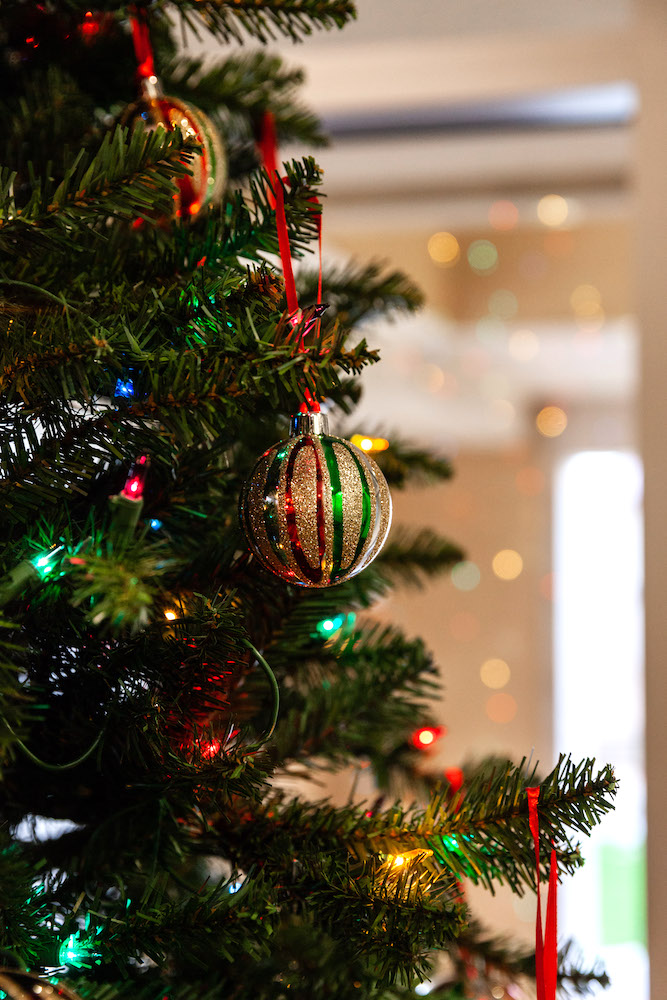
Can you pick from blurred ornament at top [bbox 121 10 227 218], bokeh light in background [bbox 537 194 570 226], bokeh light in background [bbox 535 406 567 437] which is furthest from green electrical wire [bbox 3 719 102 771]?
bokeh light in background [bbox 535 406 567 437]

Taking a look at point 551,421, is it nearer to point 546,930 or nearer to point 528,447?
point 528,447

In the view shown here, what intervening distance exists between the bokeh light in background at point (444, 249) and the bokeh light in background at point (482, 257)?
44 mm

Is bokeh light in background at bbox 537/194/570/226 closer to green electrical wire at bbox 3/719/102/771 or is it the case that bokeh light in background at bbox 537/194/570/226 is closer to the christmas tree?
the christmas tree

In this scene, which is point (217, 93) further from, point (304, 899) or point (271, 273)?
point (304, 899)

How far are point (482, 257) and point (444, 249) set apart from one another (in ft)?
0.40

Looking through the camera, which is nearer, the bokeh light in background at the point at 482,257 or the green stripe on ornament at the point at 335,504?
the green stripe on ornament at the point at 335,504

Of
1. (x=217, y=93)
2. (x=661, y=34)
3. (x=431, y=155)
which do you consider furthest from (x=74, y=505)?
(x=431, y=155)

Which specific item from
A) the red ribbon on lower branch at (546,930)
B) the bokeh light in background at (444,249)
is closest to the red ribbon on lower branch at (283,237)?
the red ribbon on lower branch at (546,930)

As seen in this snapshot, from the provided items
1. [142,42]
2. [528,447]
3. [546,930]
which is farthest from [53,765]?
[528,447]

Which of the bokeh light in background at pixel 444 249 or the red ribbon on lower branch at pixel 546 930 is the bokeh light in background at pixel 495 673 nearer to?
the bokeh light in background at pixel 444 249

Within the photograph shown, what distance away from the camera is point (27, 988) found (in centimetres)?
35

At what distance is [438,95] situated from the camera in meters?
1.27

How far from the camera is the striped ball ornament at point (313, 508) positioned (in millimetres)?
427

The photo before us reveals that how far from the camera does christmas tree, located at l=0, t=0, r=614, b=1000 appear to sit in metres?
0.40
